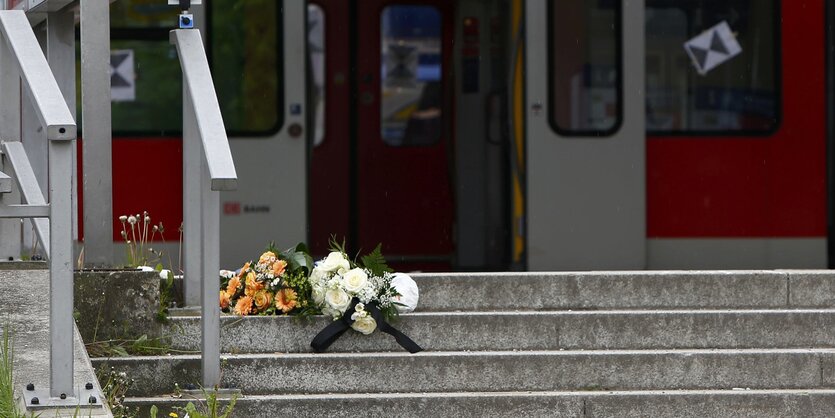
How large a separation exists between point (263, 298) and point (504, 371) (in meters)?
1.05

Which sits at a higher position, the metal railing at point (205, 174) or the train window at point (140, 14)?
the train window at point (140, 14)

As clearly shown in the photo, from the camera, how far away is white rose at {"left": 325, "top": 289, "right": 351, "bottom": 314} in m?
6.36

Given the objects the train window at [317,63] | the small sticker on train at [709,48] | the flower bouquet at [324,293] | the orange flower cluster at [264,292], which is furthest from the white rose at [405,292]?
the small sticker on train at [709,48]

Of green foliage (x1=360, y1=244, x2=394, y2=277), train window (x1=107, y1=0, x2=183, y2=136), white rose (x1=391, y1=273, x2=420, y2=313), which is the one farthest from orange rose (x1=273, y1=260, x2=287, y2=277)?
train window (x1=107, y1=0, x2=183, y2=136)

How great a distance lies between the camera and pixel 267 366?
625cm

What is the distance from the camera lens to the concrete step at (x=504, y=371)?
245 inches

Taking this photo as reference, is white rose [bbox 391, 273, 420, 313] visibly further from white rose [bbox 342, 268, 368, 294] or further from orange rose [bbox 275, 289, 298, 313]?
orange rose [bbox 275, 289, 298, 313]

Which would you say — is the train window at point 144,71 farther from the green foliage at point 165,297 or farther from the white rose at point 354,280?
the white rose at point 354,280

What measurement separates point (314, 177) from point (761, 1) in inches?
133

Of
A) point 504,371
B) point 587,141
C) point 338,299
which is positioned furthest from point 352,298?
point 587,141

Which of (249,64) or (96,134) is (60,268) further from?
(249,64)

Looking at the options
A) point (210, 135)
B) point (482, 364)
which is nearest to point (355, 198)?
point (482, 364)

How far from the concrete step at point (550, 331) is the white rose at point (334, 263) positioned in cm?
22

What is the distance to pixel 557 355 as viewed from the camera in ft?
21.2
